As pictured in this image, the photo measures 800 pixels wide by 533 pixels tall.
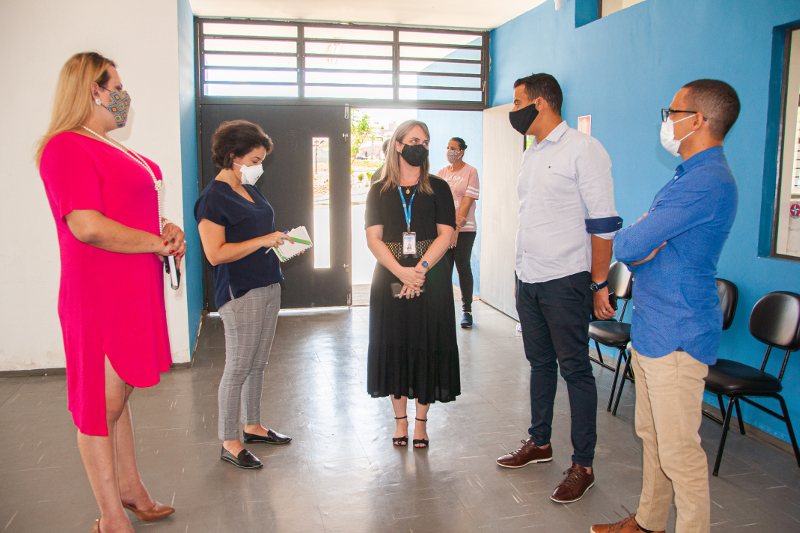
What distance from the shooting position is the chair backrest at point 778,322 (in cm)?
279

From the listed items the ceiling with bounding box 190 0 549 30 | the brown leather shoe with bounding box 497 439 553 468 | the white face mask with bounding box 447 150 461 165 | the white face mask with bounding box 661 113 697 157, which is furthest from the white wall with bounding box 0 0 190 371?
the white face mask with bounding box 661 113 697 157

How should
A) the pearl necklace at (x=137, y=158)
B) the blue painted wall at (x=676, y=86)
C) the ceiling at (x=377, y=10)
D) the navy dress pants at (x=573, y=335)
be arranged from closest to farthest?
the pearl necklace at (x=137, y=158), the navy dress pants at (x=573, y=335), the blue painted wall at (x=676, y=86), the ceiling at (x=377, y=10)

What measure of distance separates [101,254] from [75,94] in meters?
0.53

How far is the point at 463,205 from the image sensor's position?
548 cm

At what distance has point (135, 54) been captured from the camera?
13.3ft

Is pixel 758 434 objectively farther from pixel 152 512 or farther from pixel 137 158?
pixel 137 158

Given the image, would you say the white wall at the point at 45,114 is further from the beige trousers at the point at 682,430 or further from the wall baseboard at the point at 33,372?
the beige trousers at the point at 682,430

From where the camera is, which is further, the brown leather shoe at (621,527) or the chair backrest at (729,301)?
the chair backrest at (729,301)

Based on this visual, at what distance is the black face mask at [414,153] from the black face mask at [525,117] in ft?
1.47

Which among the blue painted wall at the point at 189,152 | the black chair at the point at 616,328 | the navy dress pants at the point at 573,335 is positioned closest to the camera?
the navy dress pants at the point at 573,335

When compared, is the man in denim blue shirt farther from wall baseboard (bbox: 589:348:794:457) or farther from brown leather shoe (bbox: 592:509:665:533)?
wall baseboard (bbox: 589:348:794:457)

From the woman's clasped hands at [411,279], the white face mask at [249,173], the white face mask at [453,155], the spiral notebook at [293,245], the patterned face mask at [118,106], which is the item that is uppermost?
the white face mask at [453,155]

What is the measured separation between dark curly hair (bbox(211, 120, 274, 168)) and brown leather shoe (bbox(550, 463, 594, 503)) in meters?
2.08

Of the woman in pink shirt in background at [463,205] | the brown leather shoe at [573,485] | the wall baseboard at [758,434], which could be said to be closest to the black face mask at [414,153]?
the brown leather shoe at [573,485]
